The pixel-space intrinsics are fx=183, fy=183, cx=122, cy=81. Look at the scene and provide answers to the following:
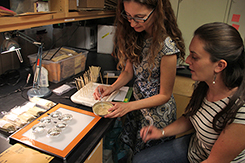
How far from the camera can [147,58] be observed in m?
1.31

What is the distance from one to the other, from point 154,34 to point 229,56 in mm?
476

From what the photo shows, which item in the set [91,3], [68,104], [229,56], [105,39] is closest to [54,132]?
[68,104]

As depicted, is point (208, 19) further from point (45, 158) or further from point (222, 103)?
point (45, 158)

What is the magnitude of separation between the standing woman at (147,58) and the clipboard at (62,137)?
0.50 ft

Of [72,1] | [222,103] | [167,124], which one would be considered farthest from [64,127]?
[72,1]

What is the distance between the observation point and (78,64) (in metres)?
1.87

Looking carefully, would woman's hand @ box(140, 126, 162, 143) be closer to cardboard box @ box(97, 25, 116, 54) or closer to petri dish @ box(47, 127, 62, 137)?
petri dish @ box(47, 127, 62, 137)

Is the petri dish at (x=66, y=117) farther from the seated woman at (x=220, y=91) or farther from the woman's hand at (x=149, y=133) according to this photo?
the seated woman at (x=220, y=91)

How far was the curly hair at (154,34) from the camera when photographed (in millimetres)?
1144

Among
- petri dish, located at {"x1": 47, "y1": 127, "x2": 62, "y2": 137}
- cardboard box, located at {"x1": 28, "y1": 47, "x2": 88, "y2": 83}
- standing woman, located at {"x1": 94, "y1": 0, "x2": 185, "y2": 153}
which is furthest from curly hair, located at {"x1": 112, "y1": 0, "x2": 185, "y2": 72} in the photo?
petri dish, located at {"x1": 47, "y1": 127, "x2": 62, "y2": 137}

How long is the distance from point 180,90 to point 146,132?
4.60 feet

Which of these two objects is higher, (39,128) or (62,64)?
(62,64)

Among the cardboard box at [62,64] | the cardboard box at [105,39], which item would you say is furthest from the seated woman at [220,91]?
the cardboard box at [105,39]

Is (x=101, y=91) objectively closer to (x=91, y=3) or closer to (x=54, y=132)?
(x=54, y=132)
